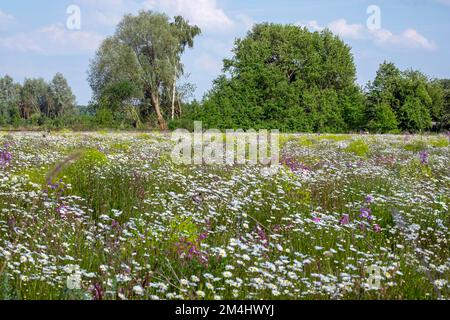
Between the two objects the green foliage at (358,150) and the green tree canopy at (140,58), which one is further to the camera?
the green tree canopy at (140,58)

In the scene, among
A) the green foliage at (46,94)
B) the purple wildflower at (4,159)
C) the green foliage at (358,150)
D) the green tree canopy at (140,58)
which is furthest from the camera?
the green foliage at (46,94)

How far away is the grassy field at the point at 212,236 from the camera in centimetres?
361

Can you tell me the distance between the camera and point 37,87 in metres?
93.1

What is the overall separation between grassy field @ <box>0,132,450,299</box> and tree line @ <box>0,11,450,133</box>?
30.7 m

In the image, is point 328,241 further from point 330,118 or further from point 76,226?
point 330,118

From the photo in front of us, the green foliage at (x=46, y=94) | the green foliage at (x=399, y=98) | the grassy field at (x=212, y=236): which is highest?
the green foliage at (x=46, y=94)

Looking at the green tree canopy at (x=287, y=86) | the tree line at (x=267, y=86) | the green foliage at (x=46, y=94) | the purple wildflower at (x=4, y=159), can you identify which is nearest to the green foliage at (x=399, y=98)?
the tree line at (x=267, y=86)

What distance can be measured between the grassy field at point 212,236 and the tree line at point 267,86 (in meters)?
30.7

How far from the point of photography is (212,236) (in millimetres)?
5352

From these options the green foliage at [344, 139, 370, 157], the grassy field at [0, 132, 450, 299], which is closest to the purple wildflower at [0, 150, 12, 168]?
the grassy field at [0, 132, 450, 299]

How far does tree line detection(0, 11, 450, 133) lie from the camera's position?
137ft

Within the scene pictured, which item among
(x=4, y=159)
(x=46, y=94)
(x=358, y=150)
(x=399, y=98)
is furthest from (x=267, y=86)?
(x=46, y=94)

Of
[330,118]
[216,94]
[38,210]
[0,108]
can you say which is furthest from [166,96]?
[38,210]

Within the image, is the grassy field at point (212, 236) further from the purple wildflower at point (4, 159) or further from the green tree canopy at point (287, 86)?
the green tree canopy at point (287, 86)
